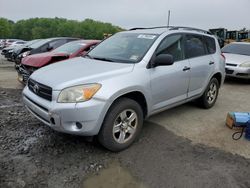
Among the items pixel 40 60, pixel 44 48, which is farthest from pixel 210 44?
pixel 44 48

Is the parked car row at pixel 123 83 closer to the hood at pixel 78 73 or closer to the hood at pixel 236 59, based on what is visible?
the hood at pixel 78 73

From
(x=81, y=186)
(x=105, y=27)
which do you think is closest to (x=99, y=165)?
(x=81, y=186)

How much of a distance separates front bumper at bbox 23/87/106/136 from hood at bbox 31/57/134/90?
266 mm

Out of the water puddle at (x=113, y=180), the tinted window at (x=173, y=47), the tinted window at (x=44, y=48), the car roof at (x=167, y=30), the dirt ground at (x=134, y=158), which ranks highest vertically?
the car roof at (x=167, y=30)

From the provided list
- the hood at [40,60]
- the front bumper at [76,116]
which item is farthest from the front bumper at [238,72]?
the front bumper at [76,116]

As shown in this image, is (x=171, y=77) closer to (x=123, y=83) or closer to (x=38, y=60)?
(x=123, y=83)

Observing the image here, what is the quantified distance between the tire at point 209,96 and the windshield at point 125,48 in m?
1.97

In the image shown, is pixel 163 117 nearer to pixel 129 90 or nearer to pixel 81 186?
pixel 129 90

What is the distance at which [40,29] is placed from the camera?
265 ft

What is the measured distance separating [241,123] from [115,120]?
7.45 ft

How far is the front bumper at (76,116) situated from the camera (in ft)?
10.5

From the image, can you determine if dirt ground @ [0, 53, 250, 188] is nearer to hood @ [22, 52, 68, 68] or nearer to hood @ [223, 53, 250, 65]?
hood @ [22, 52, 68, 68]

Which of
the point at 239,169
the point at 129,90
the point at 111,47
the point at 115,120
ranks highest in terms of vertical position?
the point at 111,47

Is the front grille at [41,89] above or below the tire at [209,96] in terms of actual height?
above
